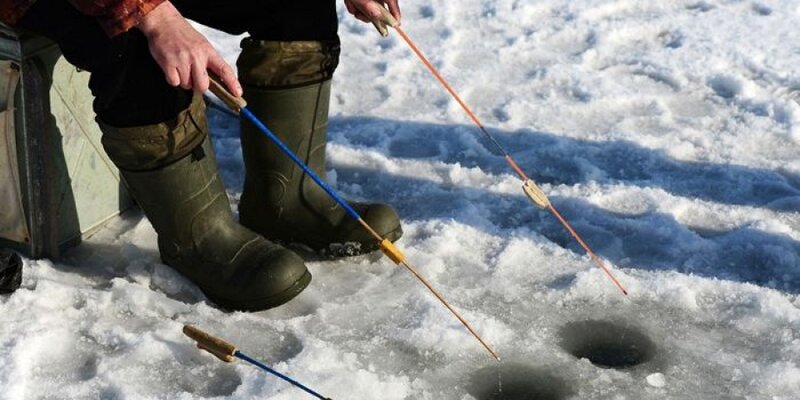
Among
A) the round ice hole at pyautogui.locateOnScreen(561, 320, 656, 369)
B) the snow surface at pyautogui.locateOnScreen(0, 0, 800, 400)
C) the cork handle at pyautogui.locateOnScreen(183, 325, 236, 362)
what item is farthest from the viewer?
the round ice hole at pyautogui.locateOnScreen(561, 320, 656, 369)

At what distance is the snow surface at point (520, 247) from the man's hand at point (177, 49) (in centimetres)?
65

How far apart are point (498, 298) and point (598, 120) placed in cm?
123

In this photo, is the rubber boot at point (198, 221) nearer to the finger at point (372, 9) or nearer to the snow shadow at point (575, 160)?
the finger at point (372, 9)

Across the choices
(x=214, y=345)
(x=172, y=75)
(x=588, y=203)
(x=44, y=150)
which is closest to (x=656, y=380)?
(x=588, y=203)

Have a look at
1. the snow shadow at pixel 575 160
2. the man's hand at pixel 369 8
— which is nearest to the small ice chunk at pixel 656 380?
the snow shadow at pixel 575 160

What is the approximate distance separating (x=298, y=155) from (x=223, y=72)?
60 centimetres

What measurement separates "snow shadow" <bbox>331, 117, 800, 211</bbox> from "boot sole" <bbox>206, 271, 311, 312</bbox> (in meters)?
0.98

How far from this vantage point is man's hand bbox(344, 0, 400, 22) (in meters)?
2.80

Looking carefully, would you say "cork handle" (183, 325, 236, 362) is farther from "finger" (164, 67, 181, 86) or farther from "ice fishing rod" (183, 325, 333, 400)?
"finger" (164, 67, 181, 86)

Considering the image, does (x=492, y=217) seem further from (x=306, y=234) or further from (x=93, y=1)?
(x=93, y=1)

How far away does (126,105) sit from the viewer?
2.60 meters

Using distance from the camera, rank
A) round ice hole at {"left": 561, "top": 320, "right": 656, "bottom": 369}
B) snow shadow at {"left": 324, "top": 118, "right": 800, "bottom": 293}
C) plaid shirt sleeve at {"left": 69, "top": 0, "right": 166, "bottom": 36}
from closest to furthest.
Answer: plaid shirt sleeve at {"left": 69, "top": 0, "right": 166, "bottom": 36}, round ice hole at {"left": 561, "top": 320, "right": 656, "bottom": 369}, snow shadow at {"left": 324, "top": 118, "right": 800, "bottom": 293}

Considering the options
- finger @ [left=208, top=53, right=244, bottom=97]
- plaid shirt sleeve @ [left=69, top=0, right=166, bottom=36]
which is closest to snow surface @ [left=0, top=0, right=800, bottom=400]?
finger @ [left=208, top=53, right=244, bottom=97]

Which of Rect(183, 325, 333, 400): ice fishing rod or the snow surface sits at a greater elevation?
Rect(183, 325, 333, 400): ice fishing rod
